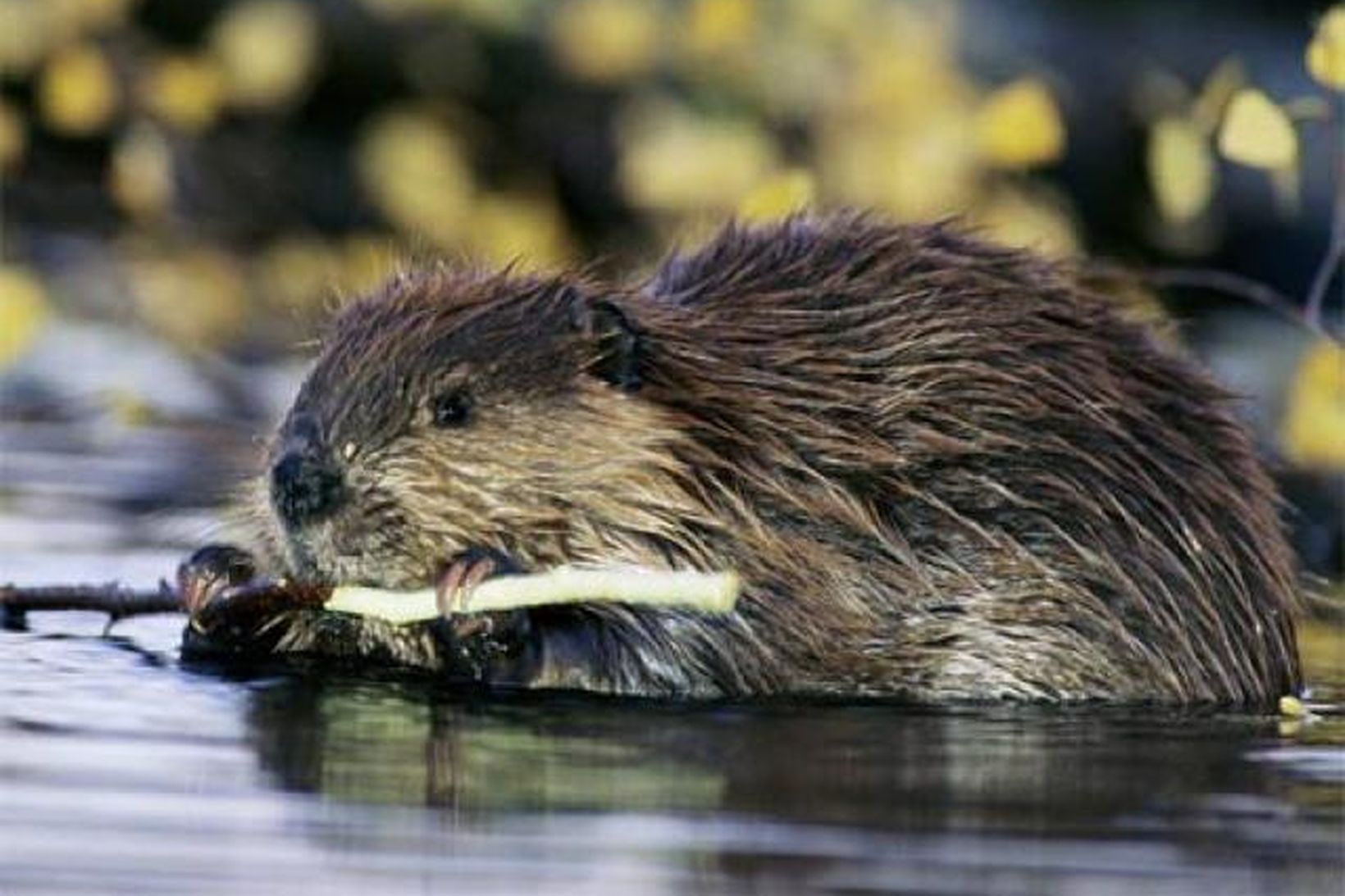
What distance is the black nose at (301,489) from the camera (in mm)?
5832

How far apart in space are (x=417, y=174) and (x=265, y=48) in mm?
668

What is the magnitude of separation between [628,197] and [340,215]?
1.10 metres

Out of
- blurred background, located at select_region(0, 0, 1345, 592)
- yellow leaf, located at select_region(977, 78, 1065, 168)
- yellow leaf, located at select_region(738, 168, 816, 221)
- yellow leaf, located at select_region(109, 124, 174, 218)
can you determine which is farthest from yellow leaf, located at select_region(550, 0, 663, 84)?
yellow leaf, located at select_region(738, 168, 816, 221)

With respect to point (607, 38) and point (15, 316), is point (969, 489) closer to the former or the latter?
point (15, 316)

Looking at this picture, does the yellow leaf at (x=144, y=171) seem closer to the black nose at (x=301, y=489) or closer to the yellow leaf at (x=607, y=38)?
the yellow leaf at (x=607, y=38)

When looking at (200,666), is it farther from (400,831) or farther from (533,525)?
(400,831)

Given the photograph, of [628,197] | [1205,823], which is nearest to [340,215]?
[628,197]

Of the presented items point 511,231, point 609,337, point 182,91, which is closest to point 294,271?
point 511,231

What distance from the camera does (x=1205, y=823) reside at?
4.82 metres

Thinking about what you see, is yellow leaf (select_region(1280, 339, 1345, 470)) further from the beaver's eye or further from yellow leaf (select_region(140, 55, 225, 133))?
yellow leaf (select_region(140, 55, 225, 133))

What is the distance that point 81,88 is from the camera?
11.1 meters

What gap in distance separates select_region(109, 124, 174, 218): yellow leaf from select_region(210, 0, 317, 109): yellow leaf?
515 millimetres

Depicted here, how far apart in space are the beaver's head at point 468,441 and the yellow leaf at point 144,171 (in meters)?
5.85

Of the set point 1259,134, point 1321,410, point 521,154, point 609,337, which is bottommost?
point 609,337
